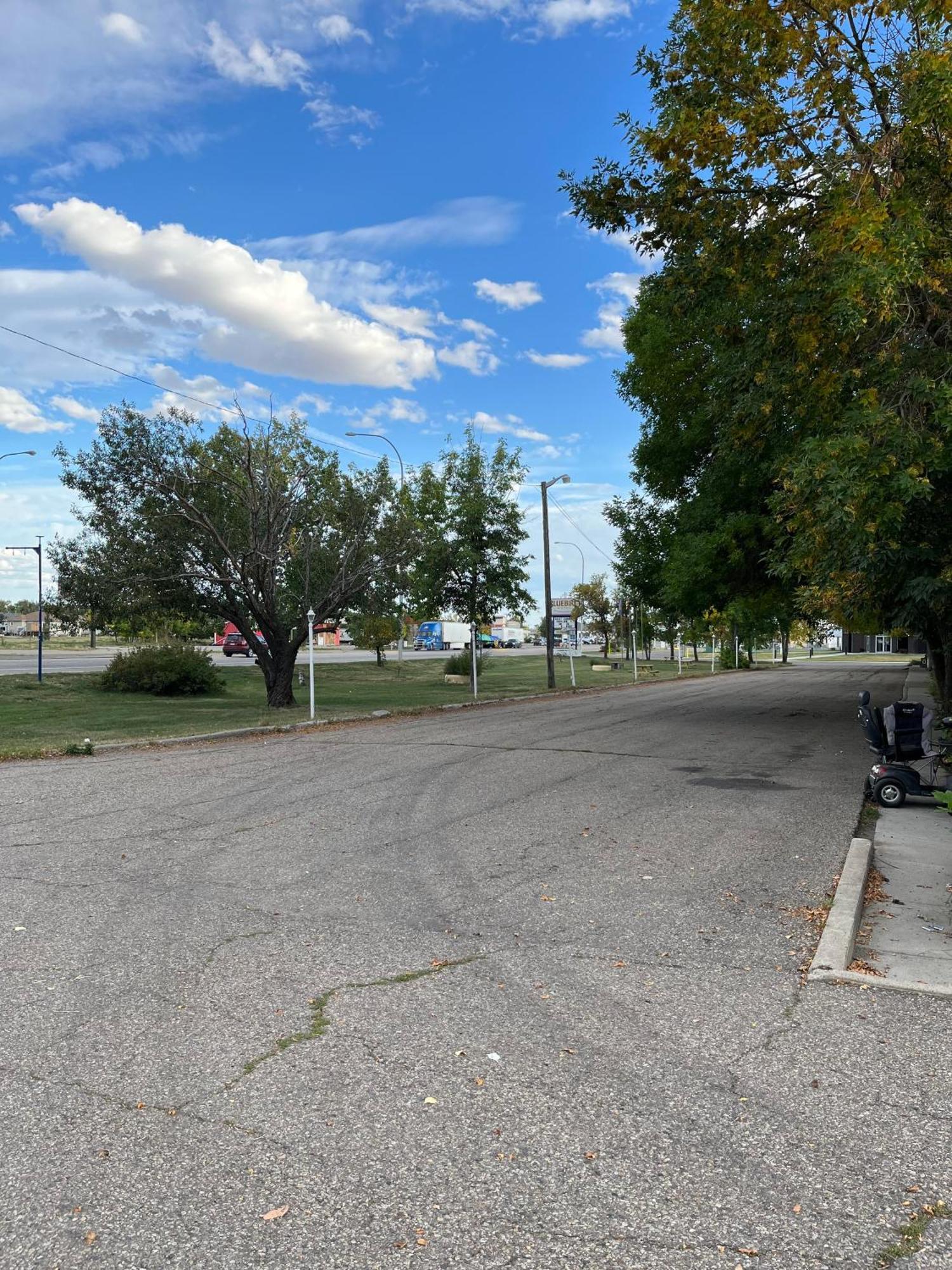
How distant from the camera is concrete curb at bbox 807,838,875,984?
4.99 m

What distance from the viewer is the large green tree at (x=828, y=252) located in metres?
9.06

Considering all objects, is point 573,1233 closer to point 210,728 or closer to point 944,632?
point 944,632

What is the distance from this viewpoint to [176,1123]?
3.40 metres

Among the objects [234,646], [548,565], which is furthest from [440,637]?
[548,565]

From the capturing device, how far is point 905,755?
1077cm

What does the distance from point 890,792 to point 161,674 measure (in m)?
22.8

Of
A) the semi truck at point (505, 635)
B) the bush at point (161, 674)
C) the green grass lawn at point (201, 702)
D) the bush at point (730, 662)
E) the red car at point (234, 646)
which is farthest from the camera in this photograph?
the semi truck at point (505, 635)

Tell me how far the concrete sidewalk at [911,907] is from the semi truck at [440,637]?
74.9 metres

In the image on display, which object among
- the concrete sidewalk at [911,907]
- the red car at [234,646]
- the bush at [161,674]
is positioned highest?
the red car at [234,646]

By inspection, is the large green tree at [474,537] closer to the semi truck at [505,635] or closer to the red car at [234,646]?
the red car at [234,646]

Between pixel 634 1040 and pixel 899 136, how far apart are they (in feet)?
30.7

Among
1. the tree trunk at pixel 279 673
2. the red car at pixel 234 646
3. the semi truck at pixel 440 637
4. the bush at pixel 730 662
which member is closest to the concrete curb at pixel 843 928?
the tree trunk at pixel 279 673

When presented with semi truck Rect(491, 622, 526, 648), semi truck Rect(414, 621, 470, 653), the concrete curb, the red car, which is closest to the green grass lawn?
the concrete curb

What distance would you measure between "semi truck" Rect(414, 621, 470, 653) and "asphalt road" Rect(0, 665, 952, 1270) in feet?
251
